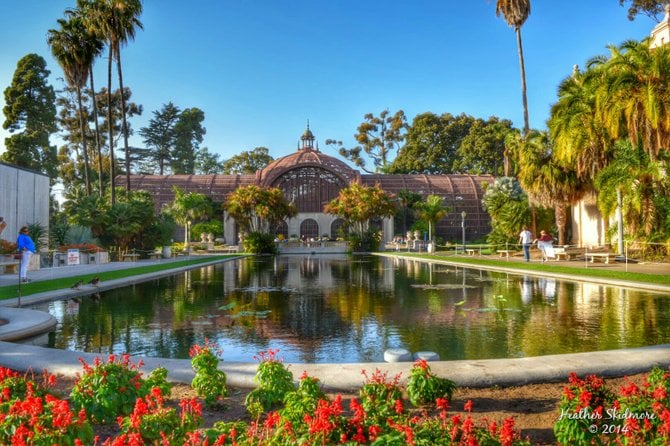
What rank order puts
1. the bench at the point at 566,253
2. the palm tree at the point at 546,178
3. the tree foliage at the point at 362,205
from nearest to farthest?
1. the bench at the point at 566,253
2. the palm tree at the point at 546,178
3. the tree foliage at the point at 362,205

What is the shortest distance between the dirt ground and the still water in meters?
1.60

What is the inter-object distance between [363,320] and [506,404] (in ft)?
17.4

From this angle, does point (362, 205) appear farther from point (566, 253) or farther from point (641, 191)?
point (641, 191)

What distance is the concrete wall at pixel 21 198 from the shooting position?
26500 mm

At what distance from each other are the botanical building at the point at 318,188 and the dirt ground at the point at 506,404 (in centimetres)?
5342

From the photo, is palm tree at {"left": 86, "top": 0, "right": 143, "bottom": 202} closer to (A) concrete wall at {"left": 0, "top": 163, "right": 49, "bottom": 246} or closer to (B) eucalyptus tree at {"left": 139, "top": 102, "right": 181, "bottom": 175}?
(A) concrete wall at {"left": 0, "top": 163, "right": 49, "bottom": 246}

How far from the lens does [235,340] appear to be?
8.49 meters

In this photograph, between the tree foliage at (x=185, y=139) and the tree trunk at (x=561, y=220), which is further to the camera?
the tree foliage at (x=185, y=139)

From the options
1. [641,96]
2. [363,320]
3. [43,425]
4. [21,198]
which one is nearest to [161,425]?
[43,425]

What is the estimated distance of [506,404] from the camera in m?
5.09

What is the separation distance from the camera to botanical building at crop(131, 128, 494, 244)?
2327 inches

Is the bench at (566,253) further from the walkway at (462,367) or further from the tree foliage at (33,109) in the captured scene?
the tree foliage at (33,109)

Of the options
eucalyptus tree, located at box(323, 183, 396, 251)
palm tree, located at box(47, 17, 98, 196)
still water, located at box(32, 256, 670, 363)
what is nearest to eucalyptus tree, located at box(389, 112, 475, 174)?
eucalyptus tree, located at box(323, 183, 396, 251)

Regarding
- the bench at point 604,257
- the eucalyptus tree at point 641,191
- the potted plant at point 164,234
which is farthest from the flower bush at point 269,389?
the potted plant at point 164,234
